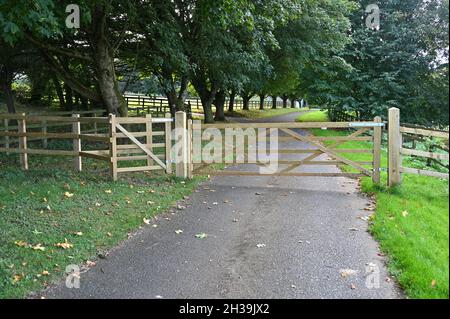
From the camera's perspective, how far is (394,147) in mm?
9250

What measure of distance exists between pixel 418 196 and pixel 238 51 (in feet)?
38.1

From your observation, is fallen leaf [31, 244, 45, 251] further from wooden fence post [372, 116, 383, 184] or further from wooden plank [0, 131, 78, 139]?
wooden fence post [372, 116, 383, 184]

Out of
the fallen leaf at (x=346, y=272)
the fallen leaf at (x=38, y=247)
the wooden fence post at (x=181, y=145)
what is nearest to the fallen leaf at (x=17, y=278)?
the fallen leaf at (x=38, y=247)

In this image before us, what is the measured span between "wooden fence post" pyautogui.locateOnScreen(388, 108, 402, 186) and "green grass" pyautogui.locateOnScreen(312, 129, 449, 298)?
Answer: 237 millimetres

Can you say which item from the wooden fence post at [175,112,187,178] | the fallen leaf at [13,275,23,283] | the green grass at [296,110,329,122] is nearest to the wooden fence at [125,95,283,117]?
the green grass at [296,110,329,122]

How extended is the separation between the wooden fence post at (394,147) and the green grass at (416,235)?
24 cm

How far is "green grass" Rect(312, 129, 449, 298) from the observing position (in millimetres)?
3615

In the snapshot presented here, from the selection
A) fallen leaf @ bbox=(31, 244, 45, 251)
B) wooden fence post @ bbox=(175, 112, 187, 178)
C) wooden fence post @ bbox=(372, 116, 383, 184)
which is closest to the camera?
fallen leaf @ bbox=(31, 244, 45, 251)

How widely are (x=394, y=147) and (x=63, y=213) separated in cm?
619

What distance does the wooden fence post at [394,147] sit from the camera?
9164mm

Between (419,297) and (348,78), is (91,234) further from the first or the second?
(348,78)

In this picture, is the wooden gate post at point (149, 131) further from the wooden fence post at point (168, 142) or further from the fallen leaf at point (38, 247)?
the fallen leaf at point (38, 247)

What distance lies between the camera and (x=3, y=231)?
6.46 m

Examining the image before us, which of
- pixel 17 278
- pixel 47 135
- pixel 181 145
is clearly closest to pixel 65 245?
pixel 17 278
